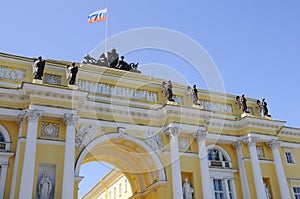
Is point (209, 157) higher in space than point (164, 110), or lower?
lower

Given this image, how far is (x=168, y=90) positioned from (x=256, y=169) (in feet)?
23.2

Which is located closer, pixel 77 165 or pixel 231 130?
pixel 77 165

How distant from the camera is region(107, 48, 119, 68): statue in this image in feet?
76.7

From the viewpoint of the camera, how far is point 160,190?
63.2ft

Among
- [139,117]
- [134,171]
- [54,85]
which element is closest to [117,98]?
[139,117]

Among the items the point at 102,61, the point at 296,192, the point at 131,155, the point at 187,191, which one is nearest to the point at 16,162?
the point at 131,155

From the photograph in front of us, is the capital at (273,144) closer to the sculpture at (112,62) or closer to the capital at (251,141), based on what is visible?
the capital at (251,141)

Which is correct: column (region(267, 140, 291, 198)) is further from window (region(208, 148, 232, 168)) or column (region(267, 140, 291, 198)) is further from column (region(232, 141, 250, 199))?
window (region(208, 148, 232, 168))

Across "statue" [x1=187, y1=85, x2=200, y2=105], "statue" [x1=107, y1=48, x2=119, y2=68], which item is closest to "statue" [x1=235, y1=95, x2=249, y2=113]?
"statue" [x1=187, y1=85, x2=200, y2=105]

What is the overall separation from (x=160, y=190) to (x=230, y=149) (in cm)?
602

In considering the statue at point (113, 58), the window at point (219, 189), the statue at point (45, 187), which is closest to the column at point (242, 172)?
the window at point (219, 189)

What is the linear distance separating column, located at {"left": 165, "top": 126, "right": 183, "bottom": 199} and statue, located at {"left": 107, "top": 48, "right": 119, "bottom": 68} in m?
6.15

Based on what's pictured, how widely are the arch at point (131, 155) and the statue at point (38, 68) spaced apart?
4412 mm

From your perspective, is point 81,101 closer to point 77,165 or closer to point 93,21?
point 77,165
